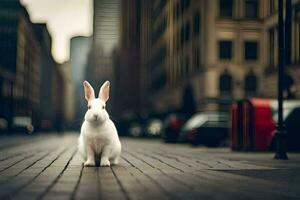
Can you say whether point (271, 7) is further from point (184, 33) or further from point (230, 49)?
point (184, 33)

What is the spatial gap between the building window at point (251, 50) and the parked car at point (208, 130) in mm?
23976

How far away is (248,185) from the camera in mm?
8562

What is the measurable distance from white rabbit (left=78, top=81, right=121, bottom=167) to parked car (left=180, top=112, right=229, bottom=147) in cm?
1614

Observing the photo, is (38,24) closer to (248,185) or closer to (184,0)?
(184,0)

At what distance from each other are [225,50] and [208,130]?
24667 mm

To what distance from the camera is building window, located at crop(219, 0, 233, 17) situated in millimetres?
51844

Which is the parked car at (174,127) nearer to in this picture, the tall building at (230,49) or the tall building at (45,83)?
the tall building at (230,49)

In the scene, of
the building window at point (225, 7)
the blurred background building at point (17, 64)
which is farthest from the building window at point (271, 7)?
the blurred background building at point (17, 64)

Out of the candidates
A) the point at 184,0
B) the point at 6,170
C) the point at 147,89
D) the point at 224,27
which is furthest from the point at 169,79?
the point at 6,170

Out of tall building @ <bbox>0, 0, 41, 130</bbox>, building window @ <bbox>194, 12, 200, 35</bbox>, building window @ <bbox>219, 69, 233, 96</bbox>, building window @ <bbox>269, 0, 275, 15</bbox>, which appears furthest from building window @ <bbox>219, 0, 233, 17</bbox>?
tall building @ <bbox>0, 0, 41, 130</bbox>

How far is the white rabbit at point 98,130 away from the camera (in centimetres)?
1078

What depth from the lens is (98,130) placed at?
10953mm

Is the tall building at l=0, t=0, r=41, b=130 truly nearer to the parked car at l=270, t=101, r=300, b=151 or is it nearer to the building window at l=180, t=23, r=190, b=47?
the building window at l=180, t=23, r=190, b=47

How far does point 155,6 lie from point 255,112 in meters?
69.1
